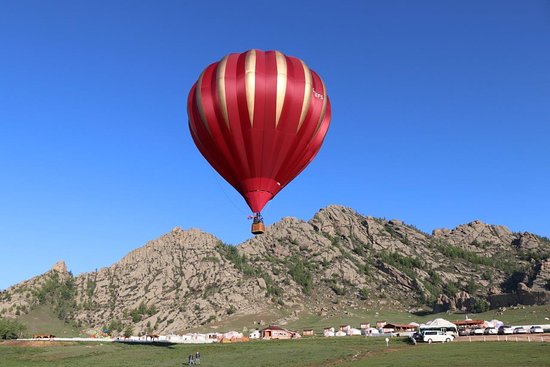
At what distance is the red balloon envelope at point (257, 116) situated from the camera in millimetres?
41875

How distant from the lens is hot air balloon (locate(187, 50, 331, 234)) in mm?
41875

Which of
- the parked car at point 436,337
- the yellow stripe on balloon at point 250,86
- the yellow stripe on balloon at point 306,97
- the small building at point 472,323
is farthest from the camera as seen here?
the small building at point 472,323

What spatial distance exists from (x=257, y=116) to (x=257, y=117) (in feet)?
0.29

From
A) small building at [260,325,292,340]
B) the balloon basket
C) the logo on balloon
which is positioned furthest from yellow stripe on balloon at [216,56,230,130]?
small building at [260,325,292,340]

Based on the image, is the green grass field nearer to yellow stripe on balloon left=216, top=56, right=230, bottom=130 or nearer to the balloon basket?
the balloon basket

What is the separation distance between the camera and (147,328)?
554 feet

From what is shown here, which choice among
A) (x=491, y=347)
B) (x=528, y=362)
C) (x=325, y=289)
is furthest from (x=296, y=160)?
(x=325, y=289)

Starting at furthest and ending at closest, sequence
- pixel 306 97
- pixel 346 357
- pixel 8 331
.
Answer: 1. pixel 8 331
2. pixel 346 357
3. pixel 306 97

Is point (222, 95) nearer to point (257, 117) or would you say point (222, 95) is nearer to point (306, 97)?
point (257, 117)

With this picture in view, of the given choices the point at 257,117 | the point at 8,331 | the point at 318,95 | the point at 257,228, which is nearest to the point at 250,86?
the point at 257,117

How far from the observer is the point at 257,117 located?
41.9 meters

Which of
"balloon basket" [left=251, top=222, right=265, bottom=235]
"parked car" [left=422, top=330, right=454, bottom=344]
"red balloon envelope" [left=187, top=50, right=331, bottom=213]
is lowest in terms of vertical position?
"parked car" [left=422, top=330, right=454, bottom=344]

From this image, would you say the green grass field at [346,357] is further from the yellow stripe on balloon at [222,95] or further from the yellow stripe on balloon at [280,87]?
the yellow stripe on balloon at [222,95]


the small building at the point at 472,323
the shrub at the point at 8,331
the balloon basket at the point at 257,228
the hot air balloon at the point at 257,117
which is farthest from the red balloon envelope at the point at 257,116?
the shrub at the point at 8,331
